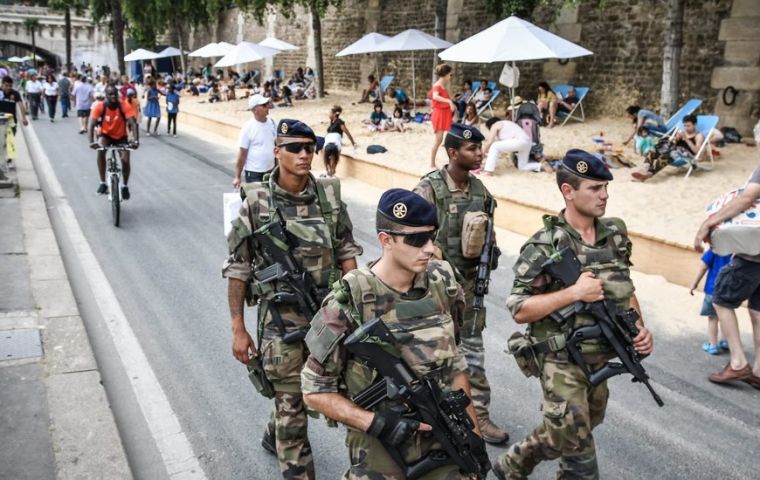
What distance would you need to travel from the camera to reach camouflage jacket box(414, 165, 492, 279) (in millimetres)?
4531

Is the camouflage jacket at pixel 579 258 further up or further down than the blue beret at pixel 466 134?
further down

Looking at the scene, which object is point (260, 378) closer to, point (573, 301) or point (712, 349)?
point (573, 301)

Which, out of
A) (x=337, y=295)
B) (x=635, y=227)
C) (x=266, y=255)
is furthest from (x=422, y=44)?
(x=337, y=295)

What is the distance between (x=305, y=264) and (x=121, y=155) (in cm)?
784

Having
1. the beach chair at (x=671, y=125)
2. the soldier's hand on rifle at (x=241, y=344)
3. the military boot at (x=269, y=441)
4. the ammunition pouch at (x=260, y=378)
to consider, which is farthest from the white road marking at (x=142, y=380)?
the beach chair at (x=671, y=125)

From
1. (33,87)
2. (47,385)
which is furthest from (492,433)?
(33,87)

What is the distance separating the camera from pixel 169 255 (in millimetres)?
8758

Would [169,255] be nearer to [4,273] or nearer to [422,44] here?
[4,273]

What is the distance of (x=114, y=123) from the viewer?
10.5 meters

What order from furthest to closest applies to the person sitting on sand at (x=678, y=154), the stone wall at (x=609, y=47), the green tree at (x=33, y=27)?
the green tree at (x=33, y=27), the stone wall at (x=609, y=47), the person sitting on sand at (x=678, y=154)

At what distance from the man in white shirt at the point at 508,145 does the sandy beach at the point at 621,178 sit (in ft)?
0.75

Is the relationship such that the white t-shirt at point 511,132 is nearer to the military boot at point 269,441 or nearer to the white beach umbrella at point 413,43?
the white beach umbrella at point 413,43

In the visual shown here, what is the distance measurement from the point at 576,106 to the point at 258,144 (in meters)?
11.4

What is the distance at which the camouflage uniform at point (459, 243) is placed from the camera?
14.9 feet
